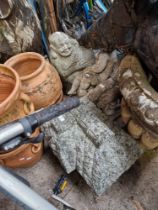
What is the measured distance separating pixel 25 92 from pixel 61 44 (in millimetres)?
358

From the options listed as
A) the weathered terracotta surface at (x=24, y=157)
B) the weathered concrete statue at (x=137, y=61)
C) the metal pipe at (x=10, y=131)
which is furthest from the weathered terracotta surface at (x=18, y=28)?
the metal pipe at (x=10, y=131)

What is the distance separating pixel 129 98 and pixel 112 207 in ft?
1.94

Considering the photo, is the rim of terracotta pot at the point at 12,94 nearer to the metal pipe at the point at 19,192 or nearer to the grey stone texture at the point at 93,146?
the grey stone texture at the point at 93,146

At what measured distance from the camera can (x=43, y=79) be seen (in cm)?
143

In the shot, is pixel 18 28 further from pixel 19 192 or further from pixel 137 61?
pixel 19 192

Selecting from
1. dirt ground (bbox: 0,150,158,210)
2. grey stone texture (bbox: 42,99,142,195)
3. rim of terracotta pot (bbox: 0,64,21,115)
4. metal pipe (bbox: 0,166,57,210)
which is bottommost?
dirt ground (bbox: 0,150,158,210)

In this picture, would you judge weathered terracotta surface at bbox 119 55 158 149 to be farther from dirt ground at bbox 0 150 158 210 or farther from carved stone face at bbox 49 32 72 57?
carved stone face at bbox 49 32 72 57

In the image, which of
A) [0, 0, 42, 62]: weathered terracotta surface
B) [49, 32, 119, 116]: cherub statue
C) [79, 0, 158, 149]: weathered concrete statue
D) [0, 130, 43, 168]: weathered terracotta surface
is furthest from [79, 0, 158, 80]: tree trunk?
[0, 130, 43, 168]: weathered terracotta surface

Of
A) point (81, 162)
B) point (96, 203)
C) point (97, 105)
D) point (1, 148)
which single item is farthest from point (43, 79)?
point (1, 148)

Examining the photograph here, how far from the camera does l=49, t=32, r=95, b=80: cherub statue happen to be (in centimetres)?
152

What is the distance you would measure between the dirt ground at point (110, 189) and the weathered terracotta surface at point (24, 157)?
74 mm

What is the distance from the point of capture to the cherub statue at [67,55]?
152 cm

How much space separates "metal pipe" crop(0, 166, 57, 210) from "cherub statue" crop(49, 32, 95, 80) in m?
1.07

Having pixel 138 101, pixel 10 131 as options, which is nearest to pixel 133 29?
pixel 138 101
